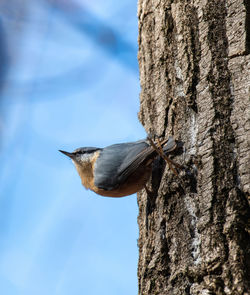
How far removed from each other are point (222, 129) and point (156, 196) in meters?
0.59

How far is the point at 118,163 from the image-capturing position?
289 centimetres

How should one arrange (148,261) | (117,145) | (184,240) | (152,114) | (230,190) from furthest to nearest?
(117,145), (152,114), (148,261), (184,240), (230,190)

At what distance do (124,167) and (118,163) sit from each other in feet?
0.23

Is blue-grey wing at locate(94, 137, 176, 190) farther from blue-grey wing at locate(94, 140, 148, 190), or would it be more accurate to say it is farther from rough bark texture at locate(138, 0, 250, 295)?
rough bark texture at locate(138, 0, 250, 295)

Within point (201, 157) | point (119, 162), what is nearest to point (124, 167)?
point (119, 162)

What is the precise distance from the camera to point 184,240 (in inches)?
87.1

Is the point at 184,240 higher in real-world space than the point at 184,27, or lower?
lower

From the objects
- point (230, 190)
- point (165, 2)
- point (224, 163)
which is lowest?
point (230, 190)

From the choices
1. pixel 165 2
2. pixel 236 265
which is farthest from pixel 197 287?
pixel 165 2

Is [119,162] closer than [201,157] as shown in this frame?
No

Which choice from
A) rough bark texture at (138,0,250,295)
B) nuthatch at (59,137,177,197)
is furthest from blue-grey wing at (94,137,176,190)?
rough bark texture at (138,0,250,295)

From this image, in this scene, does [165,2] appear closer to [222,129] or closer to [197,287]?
[222,129]

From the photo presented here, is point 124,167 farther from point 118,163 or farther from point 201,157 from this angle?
point 201,157

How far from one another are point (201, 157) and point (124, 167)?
71 centimetres
